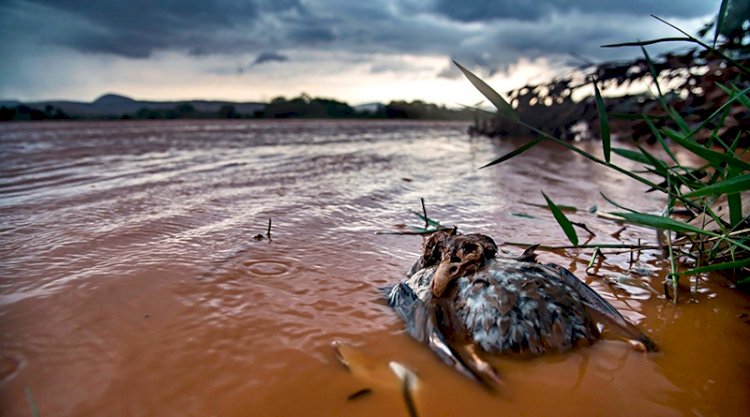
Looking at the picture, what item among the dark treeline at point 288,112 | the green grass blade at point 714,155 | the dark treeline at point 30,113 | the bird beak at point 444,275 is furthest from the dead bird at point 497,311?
the dark treeline at point 30,113

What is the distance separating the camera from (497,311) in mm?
1183

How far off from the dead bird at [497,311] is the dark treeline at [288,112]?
8.27m

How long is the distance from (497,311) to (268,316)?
671 millimetres

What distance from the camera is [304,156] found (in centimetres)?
553

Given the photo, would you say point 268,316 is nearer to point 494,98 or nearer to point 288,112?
point 494,98

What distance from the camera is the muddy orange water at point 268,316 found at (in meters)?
0.99

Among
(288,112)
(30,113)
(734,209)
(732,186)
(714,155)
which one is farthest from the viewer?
(288,112)

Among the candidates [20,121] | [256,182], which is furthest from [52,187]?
[20,121]

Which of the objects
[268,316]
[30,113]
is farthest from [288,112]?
[268,316]

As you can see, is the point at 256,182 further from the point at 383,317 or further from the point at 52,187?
the point at 383,317

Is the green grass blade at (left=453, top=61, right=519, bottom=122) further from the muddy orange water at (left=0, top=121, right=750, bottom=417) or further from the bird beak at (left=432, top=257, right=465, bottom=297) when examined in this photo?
the muddy orange water at (left=0, top=121, right=750, bottom=417)

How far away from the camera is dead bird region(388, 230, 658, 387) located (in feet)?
3.79

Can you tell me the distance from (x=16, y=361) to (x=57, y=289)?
432 mm

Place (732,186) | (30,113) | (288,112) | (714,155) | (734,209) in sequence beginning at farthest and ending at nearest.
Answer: (288,112) → (30,113) → (734,209) → (714,155) → (732,186)
